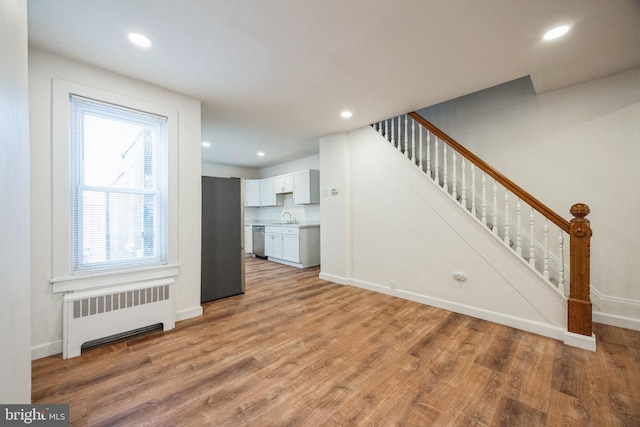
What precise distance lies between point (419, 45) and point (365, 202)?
7.60ft

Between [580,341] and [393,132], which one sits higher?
[393,132]

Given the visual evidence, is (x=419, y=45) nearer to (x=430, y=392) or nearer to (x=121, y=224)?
(x=430, y=392)

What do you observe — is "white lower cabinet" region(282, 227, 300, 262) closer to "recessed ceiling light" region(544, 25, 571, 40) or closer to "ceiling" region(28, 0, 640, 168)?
"ceiling" region(28, 0, 640, 168)

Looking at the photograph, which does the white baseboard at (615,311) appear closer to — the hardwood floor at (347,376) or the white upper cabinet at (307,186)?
the hardwood floor at (347,376)

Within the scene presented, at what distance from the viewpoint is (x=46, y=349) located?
80.8 inches

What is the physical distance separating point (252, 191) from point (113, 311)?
5276 mm

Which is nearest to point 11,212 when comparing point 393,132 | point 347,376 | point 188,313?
point 347,376

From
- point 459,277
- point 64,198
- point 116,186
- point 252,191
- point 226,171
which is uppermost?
point 226,171

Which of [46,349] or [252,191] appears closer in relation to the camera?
[46,349]

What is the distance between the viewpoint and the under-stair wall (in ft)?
8.45

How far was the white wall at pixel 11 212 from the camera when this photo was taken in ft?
2.11

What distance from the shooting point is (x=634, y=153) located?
244cm

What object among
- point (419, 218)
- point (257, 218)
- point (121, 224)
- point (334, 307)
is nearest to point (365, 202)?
point (419, 218)

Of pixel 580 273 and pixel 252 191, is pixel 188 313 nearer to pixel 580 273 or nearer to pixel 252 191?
pixel 580 273
